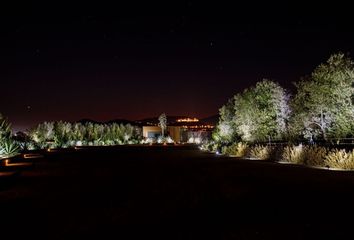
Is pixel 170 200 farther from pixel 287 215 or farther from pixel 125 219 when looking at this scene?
pixel 287 215

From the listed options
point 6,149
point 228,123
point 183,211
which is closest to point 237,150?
point 228,123

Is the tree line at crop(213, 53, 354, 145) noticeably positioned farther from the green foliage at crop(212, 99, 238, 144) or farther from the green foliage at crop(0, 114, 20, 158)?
the green foliage at crop(0, 114, 20, 158)

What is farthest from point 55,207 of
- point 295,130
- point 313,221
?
point 295,130

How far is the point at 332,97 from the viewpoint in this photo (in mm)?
30562

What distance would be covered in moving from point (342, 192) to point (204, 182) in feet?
18.1

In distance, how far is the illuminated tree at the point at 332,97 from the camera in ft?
96.5

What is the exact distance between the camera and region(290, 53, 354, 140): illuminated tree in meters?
29.4

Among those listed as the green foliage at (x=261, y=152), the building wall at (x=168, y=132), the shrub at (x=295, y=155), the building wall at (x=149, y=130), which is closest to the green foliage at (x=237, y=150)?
the green foliage at (x=261, y=152)

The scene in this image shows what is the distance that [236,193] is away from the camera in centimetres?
1255

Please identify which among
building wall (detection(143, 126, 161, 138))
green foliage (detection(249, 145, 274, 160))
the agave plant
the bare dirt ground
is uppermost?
building wall (detection(143, 126, 161, 138))

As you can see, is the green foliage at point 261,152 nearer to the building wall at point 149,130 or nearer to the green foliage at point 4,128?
the green foliage at point 4,128

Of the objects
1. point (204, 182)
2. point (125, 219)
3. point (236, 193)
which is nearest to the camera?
point (125, 219)

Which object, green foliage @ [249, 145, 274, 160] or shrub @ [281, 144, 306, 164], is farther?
green foliage @ [249, 145, 274, 160]

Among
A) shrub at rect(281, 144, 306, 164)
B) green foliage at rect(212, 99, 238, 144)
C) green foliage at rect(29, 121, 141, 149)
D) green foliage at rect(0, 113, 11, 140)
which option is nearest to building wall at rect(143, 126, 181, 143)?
green foliage at rect(29, 121, 141, 149)
